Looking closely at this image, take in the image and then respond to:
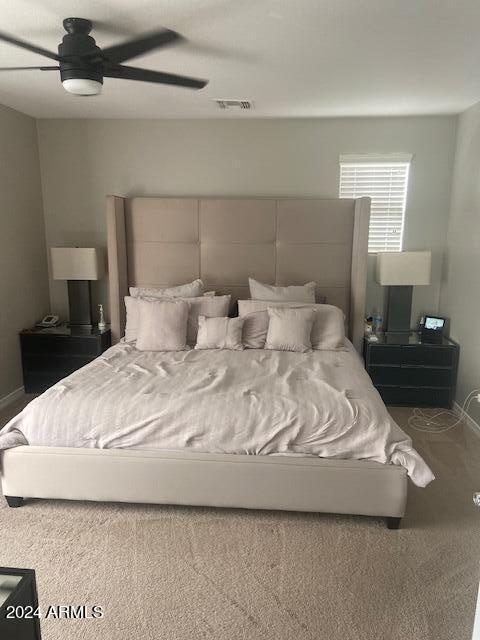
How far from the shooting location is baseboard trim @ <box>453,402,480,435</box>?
137 inches

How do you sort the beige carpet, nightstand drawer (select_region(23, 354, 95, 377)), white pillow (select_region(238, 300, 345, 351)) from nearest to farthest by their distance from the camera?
the beige carpet
white pillow (select_region(238, 300, 345, 351))
nightstand drawer (select_region(23, 354, 95, 377))

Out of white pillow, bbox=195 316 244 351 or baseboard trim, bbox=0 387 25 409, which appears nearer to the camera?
white pillow, bbox=195 316 244 351

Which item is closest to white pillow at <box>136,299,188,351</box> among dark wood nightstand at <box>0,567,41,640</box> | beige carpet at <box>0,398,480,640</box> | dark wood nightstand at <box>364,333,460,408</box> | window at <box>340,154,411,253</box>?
beige carpet at <box>0,398,480,640</box>

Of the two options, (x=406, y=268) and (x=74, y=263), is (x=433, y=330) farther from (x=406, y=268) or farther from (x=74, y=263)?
(x=74, y=263)

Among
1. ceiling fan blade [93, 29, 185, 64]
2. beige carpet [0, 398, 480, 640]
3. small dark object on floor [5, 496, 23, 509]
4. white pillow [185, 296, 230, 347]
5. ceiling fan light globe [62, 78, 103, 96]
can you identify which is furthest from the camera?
white pillow [185, 296, 230, 347]

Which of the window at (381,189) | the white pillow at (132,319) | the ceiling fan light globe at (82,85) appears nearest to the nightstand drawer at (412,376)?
the window at (381,189)

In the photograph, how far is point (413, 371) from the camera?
3.84m

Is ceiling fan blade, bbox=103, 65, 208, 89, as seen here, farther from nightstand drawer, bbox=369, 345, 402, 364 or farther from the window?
nightstand drawer, bbox=369, 345, 402, 364

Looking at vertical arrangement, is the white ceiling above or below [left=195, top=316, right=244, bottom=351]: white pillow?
above

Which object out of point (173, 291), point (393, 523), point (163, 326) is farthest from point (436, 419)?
point (173, 291)

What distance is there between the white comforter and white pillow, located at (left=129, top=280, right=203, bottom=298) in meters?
1.32

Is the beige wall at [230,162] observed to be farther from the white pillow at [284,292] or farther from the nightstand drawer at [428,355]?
the white pillow at [284,292]

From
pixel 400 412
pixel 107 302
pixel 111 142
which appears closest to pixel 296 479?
pixel 400 412

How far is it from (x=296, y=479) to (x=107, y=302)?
9.47 ft
